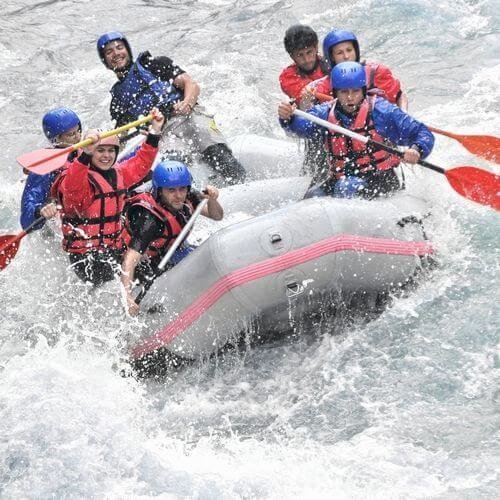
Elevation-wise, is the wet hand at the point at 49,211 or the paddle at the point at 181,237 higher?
the wet hand at the point at 49,211

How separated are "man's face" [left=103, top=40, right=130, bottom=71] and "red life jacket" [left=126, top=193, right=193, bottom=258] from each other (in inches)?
74.2

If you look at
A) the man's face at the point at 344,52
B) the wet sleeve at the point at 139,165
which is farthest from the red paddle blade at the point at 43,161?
the man's face at the point at 344,52

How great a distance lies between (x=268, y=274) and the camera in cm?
580

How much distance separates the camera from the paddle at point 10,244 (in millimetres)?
6332

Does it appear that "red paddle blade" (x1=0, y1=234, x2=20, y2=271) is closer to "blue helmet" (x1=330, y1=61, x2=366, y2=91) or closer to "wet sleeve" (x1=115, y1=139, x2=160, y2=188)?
"wet sleeve" (x1=115, y1=139, x2=160, y2=188)

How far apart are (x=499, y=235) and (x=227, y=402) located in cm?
249

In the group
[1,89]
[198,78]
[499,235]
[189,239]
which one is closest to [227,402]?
[189,239]

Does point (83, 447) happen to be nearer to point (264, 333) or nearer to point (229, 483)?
point (229, 483)

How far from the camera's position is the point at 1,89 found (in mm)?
12758

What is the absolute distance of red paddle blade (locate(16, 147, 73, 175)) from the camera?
598 cm

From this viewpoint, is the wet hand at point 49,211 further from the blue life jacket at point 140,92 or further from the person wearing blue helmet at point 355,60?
the person wearing blue helmet at point 355,60

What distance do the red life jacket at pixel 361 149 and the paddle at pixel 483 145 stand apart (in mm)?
652

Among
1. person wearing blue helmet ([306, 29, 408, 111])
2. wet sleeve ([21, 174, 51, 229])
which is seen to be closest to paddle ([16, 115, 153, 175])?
wet sleeve ([21, 174, 51, 229])

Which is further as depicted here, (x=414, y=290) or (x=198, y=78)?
(x=198, y=78)
